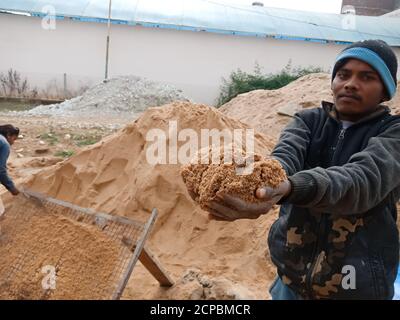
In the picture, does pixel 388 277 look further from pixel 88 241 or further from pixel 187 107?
pixel 187 107

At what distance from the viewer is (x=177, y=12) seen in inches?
701

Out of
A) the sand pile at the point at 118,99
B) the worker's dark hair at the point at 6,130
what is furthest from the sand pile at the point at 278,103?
the sand pile at the point at 118,99

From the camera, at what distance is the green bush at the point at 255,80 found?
52.0ft

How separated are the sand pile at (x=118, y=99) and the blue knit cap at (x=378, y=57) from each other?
12.0 metres

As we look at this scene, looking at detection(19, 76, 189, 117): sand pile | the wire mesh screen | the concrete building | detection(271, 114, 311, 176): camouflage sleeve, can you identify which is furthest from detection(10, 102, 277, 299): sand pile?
the concrete building

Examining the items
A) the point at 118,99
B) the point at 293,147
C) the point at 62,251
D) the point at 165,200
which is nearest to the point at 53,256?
the point at 62,251

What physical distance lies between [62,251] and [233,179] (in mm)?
2545

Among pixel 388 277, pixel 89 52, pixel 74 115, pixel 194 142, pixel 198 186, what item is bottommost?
pixel 74 115

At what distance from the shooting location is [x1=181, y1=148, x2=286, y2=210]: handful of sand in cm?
122

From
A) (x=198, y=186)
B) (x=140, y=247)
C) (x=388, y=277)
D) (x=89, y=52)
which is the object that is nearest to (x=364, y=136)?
(x=388, y=277)

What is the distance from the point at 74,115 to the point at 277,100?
6796 millimetres

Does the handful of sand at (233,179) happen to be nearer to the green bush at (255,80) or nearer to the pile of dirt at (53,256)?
the pile of dirt at (53,256)

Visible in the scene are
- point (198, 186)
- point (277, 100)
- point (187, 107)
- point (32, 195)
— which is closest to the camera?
point (198, 186)

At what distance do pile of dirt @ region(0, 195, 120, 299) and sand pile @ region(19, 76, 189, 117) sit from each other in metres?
9.50
